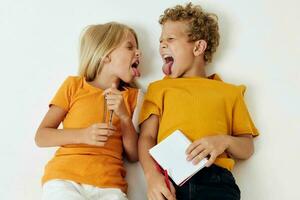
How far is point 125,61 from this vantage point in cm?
136

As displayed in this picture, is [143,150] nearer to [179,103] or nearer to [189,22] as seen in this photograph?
[179,103]

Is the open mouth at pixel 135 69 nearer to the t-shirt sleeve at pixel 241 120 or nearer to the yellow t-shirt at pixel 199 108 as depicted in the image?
the yellow t-shirt at pixel 199 108

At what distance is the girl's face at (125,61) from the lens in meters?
1.35

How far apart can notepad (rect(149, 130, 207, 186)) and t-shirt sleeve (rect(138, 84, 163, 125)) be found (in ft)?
0.39

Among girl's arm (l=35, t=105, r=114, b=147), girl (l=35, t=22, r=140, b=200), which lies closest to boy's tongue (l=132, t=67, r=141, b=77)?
girl (l=35, t=22, r=140, b=200)

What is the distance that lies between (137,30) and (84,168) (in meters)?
0.55

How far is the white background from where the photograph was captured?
1258 millimetres

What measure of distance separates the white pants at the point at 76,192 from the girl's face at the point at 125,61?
368 mm

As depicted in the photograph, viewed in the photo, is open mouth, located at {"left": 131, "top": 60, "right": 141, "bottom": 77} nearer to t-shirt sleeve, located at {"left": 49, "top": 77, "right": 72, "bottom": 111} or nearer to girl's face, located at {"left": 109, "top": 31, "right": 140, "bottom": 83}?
girl's face, located at {"left": 109, "top": 31, "right": 140, "bottom": 83}

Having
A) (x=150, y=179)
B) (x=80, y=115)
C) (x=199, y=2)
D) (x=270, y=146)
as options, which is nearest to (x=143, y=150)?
(x=150, y=179)

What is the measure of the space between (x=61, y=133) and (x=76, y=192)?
0.60 ft

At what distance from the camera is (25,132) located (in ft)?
4.50

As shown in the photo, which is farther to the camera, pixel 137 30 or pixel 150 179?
pixel 137 30

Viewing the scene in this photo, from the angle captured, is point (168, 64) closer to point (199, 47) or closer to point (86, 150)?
point (199, 47)
